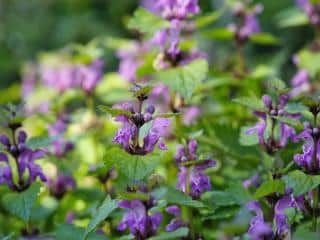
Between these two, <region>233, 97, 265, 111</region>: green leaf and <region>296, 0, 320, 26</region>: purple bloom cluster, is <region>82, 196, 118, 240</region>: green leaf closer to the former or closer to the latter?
<region>233, 97, 265, 111</region>: green leaf

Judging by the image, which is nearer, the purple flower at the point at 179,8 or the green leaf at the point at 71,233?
the green leaf at the point at 71,233

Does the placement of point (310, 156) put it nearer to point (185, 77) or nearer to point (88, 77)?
point (185, 77)

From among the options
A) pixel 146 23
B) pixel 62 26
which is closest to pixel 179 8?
pixel 146 23

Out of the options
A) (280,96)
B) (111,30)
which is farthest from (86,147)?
(111,30)

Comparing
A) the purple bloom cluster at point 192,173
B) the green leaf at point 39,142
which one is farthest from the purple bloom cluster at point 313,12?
the green leaf at point 39,142

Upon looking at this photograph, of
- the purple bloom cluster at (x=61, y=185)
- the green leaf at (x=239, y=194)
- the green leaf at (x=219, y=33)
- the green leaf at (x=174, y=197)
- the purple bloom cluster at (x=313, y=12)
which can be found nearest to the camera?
the green leaf at (x=174, y=197)

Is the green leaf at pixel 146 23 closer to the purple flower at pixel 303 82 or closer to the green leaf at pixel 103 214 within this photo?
the green leaf at pixel 103 214

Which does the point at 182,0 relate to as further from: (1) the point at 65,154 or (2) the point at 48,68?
(2) the point at 48,68
